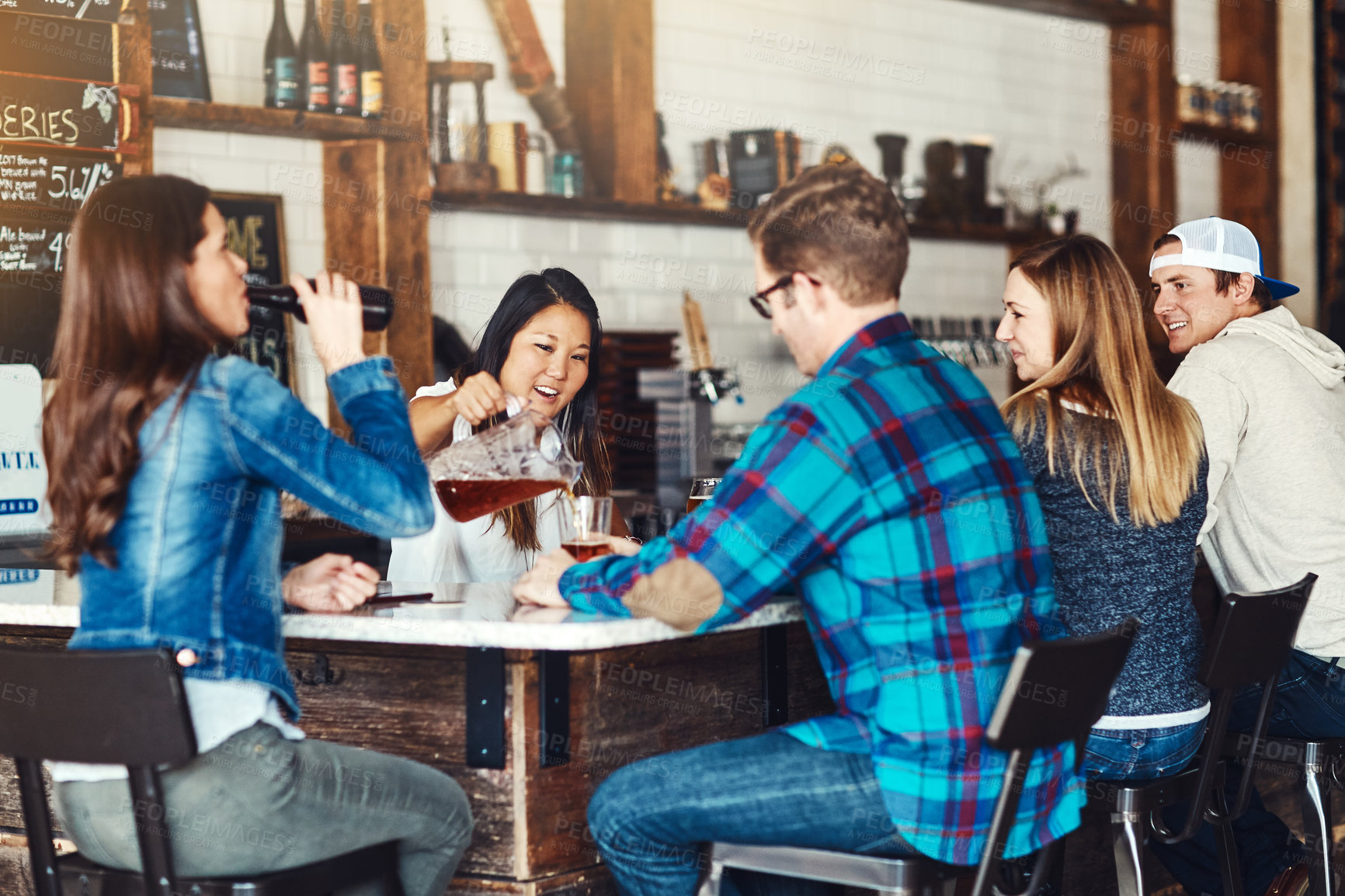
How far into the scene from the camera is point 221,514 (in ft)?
5.01

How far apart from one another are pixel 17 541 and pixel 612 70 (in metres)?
2.54

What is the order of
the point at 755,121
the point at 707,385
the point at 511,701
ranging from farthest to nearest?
1. the point at 755,121
2. the point at 707,385
3. the point at 511,701

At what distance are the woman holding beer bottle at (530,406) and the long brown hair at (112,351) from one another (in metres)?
0.95

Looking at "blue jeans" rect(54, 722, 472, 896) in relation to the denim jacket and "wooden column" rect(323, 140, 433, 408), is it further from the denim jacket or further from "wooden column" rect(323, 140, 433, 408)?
"wooden column" rect(323, 140, 433, 408)

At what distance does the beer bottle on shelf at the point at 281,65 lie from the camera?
3922 millimetres

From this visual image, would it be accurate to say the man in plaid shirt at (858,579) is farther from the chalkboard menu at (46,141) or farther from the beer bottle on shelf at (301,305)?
the chalkboard menu at (46,141)

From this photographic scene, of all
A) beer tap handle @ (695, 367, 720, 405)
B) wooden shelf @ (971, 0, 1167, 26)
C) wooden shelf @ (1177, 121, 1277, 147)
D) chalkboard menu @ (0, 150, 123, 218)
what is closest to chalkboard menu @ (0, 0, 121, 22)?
chalkboard menu @ (0, 150, 123, 218)

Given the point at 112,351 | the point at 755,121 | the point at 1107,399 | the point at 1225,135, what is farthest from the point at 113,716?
the point at 1225,135

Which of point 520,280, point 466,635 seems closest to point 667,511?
point 520,280

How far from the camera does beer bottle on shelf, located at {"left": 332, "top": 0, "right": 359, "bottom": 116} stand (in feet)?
13.2

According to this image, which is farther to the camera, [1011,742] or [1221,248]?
[1221,248]

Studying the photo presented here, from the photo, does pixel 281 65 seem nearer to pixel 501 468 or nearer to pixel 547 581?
pixel 501 468

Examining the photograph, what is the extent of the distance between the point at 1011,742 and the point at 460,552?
1.36 meters

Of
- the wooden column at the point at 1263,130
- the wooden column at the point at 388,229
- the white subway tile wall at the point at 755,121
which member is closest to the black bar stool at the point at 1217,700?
the wooden column at the point at 388,229
